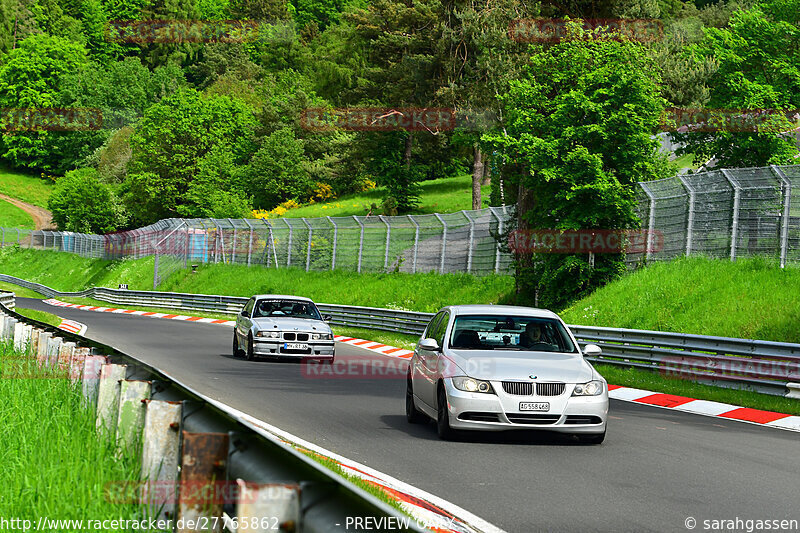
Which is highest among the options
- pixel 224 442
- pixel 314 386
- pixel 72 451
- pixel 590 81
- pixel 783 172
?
pixel 590 81

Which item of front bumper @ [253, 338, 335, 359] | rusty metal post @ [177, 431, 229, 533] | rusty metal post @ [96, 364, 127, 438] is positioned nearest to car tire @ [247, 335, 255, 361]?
front bumper @ [253, 338, 335, 359]

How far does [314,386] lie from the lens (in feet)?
57.2

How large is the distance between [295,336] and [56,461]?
15941mm

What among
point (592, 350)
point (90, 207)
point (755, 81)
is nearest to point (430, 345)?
point (592, 350)

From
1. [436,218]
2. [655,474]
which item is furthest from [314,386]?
[436,218]

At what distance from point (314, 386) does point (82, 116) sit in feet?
411

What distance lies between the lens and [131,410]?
20.6ft

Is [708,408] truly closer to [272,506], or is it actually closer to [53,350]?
[53,350]

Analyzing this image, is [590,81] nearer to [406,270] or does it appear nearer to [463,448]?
[406,270]

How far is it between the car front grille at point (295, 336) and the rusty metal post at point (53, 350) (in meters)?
11.2

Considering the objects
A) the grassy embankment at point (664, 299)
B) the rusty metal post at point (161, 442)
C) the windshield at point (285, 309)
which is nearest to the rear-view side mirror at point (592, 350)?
the grassy embankment at point (664, 299)

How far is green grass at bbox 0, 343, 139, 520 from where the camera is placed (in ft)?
17.0

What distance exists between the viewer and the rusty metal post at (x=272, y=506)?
3.35 meters

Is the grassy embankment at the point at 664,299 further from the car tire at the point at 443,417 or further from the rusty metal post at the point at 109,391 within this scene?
the rusty metal post at the point at 109,391
